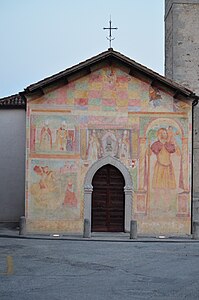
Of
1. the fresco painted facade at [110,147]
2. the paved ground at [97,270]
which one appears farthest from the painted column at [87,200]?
the paved ground at [97,270]

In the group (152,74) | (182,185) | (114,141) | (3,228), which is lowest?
(3,228)

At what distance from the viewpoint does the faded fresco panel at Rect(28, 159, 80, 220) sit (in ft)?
71.2

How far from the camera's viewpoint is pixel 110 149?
22094 mm

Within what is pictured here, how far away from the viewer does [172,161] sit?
72.3ft

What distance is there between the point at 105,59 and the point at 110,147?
3.02 metres

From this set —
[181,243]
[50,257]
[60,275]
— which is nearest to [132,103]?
[181,243]

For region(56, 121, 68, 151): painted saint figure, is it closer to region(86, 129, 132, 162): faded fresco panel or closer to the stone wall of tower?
region(86, 129, 132, 162): faded fresco panel

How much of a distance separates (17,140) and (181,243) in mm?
9440

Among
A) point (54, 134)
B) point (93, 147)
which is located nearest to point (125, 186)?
point (93, 147)

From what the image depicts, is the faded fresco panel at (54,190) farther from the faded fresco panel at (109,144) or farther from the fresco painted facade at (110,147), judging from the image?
the faded fresco panel at (109,144)

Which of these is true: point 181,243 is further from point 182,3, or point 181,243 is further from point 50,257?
point 182,3

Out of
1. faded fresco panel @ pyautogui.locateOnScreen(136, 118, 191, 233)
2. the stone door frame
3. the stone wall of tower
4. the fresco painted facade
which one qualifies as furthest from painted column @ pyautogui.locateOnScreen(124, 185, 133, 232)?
the stone wall of tower

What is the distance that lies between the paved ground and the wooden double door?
9.50 feet

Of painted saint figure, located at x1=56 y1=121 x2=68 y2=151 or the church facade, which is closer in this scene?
the church facade
